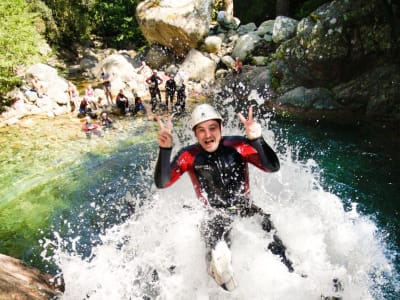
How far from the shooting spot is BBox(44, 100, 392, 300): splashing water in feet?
15.4

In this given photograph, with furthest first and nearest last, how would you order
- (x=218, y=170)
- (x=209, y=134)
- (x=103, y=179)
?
(x=103, y=179)
(x=218, y=170)
(x=209, y=134)

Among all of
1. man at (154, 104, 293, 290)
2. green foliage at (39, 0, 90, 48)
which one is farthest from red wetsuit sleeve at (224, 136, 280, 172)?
green foliage at (39, 0, 90, 48)

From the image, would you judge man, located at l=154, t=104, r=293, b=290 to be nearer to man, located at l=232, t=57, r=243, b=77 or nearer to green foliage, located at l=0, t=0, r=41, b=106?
green foliage, located at l=0, t=0, r=41, b=106

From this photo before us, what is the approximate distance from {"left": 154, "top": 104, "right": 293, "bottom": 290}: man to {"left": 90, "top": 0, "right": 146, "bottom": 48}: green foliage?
2499cm

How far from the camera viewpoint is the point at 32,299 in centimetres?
442

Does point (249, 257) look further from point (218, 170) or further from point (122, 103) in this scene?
point (122, 103)

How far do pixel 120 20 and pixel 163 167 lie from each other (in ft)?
88.5

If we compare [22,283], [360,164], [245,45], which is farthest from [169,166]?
[245,45]

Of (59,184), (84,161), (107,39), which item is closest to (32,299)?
(59,184)

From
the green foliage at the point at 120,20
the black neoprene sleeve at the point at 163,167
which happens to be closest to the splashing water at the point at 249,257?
the black neoprene sleeve at the point at 163,167

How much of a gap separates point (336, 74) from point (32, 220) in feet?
41.8

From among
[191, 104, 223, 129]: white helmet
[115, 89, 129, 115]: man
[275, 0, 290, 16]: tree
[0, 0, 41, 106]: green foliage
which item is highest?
[275, 0, 290, 16]: tree

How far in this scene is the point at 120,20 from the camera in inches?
1093

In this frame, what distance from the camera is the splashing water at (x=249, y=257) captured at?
4699mm
